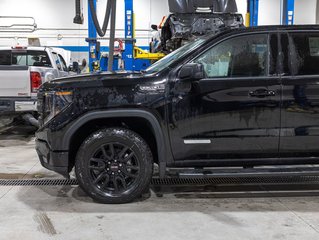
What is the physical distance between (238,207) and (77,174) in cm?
176

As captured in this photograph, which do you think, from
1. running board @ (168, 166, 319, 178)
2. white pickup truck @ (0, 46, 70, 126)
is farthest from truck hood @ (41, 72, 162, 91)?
white pickup truck @ (0, 46, 70, 126)

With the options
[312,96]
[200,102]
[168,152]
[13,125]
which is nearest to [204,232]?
[168,152]

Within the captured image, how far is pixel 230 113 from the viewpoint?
430 centimetres

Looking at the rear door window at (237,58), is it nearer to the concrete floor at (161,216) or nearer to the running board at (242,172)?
the running board at (242,172)

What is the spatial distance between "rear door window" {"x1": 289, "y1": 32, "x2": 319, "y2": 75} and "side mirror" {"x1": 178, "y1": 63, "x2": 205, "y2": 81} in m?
1.02

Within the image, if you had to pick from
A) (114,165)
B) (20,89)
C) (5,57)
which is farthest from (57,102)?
(5,57)

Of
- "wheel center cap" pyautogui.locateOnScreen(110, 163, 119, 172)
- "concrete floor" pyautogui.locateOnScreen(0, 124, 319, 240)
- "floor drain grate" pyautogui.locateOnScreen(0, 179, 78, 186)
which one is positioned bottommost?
"floor drain grate" pyautogui.locateOnScreen(0, 179, 78, 186)

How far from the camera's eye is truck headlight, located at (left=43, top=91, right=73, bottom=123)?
4289 millimetres

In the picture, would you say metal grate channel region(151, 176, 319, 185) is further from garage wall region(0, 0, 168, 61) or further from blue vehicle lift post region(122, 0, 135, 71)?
garage wall region(0, 0, 168, 61)

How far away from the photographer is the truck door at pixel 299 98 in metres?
4.34

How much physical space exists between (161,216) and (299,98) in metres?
1.90

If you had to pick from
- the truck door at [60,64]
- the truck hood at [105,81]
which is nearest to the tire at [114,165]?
the truck hood at [105,81]

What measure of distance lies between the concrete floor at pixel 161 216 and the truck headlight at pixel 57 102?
40.4 inches

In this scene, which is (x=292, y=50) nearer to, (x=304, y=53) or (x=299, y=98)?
(x=304, y=53)
